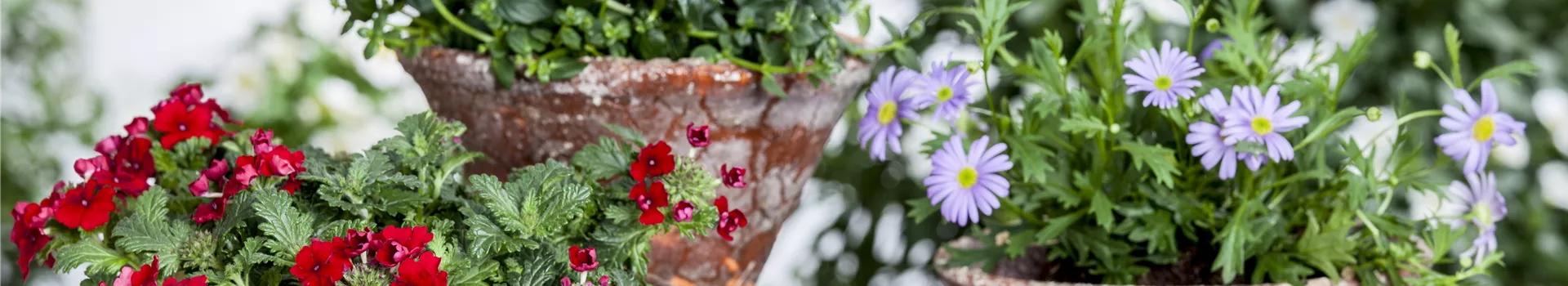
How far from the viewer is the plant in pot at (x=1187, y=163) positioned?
0.87 metres

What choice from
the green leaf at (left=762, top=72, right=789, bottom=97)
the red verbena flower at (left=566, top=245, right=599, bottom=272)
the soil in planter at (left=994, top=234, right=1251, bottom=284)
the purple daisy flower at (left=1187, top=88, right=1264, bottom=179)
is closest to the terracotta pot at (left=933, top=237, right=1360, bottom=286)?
the soil in planter at (left=994, top=234, right=1251, bottom=284)

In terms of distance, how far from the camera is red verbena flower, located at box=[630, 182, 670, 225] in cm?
76

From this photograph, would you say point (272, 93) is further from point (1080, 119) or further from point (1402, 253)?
point (1402, 253)

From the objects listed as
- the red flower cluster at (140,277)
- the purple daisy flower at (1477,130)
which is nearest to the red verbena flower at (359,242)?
the red flower cluster at (140,277)

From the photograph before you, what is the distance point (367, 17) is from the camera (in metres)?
0.96

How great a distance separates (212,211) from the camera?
29.4 inches

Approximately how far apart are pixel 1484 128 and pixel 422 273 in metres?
0.78

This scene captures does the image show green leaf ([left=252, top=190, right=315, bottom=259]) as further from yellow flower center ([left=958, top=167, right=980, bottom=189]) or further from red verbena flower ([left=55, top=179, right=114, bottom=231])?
yellow flower center ([left=958, top=167, right=980, bottom=189])

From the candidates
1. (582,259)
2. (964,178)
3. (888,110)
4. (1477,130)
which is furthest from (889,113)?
(1477,130)

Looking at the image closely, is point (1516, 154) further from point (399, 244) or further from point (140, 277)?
point (140, 277)

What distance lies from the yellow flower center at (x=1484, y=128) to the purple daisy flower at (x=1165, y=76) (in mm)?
227

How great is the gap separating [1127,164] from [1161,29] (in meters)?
0.34

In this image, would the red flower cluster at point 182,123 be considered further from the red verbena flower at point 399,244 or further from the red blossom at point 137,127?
the red verbena flower at point 399,244

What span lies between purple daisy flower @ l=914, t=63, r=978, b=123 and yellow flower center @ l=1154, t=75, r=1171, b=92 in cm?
15
